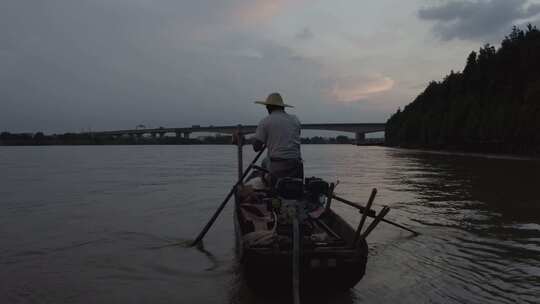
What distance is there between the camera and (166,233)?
1162 cm

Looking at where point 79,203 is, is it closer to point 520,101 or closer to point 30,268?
point 30,268

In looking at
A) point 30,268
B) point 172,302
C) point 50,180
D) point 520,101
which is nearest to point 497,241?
point 172,302

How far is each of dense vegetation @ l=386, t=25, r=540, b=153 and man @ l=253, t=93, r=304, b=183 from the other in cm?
4626

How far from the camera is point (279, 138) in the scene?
7770 millimetres

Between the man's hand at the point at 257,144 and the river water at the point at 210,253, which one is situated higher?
the man's hand at the point at 257,144

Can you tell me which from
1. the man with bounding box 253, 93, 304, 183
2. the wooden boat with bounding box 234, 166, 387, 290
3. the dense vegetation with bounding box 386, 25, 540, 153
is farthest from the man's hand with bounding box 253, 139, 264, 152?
the dense vegetation with bounding box 386, 25, 540, 153

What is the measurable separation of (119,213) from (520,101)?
58423 millimetres

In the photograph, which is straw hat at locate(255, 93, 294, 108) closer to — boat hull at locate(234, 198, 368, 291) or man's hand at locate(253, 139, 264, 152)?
man's hand at locate(253, 139, 264, 152)

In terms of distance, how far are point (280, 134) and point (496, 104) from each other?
65.6 metres

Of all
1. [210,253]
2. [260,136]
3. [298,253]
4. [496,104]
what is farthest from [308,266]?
[496,104]

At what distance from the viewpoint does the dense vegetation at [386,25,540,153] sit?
170 feet

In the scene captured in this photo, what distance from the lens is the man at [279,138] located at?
25.4ft

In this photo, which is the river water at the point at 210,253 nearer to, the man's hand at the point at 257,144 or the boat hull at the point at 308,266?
the boat hull at the point at 308,266

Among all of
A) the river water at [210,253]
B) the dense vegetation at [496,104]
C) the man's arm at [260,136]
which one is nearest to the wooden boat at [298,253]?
the river water at [210,253]
